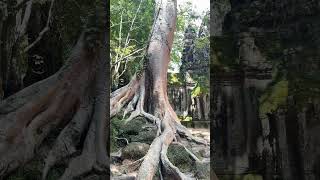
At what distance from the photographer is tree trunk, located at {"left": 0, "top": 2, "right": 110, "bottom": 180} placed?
10.6ft

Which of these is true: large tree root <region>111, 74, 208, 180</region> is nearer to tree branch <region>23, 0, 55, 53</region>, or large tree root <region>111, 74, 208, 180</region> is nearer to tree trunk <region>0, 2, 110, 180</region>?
tree trunk <region>0, 2, 110, 180</region>

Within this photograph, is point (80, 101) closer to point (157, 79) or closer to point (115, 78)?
point (157, 79)

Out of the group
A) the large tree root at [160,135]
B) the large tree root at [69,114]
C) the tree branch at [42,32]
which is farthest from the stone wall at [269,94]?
the large tree root at [160,135]

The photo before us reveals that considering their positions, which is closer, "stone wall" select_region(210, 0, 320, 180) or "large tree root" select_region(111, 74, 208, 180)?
"stone wall" select_region(210, 0, 320, 180)

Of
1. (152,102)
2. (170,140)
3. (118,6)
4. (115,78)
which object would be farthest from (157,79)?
(118,6)

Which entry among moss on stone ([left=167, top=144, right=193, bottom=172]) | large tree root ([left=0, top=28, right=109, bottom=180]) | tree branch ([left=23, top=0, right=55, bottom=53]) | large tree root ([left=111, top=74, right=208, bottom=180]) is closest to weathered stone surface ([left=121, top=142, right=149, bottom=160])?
large tree root ([left=111, top=74, right=208, bottom=180])

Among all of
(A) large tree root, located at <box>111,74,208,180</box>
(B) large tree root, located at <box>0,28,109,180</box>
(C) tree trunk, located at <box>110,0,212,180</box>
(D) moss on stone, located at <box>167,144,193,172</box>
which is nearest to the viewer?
(B) large tree root, located at <box>0,28,109,180</box>

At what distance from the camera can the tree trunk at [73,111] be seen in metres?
3.22

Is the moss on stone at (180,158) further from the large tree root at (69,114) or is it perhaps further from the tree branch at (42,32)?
the tree branch at (42,32)

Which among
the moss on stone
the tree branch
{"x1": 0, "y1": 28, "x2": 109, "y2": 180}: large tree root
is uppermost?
the tree branch

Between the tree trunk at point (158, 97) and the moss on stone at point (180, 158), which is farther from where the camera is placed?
the moss on stone at point (180, 158)

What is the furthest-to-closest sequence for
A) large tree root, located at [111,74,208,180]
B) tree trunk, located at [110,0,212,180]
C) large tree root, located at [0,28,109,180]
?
tree trunk, located at [110,0,212,180], large tree root, located at [111,74,208,180], large tree root, located at [0,28,109,180]

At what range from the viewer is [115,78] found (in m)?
12.3

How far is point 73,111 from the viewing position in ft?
11.0
